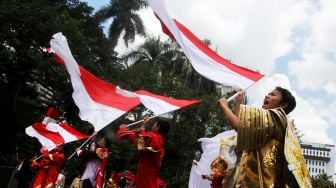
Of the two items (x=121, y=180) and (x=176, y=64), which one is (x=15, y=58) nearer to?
(x=121, y=180)

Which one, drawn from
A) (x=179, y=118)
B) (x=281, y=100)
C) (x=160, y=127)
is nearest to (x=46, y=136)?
(x=160, y=127)

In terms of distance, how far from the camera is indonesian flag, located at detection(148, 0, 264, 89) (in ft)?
16.1

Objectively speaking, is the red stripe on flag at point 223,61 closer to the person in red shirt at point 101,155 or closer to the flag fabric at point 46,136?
the person in red shirt at point 101,155

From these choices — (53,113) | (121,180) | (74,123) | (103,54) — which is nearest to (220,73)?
(53,113)

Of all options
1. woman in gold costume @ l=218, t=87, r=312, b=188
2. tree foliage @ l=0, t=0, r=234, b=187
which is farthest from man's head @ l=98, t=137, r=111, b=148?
woman in gold costume @ l=218, t=87, r=312, b=188

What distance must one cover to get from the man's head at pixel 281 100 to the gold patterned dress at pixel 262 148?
0.29 meters

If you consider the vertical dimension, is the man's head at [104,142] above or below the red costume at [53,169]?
above

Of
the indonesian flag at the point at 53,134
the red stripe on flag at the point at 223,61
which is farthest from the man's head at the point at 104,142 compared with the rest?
the red stripe on flag at the point at 223,61

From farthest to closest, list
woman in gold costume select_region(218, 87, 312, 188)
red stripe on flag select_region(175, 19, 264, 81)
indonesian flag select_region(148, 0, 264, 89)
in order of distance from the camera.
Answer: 1. red stripe on flag select_region(175, 19, 264, 81)
2. indonesian flag select_region(148, 0, 264, 89)
3. woman in gold costume select_region(218, 87, 312, 188)

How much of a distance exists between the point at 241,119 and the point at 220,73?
1.65 meters

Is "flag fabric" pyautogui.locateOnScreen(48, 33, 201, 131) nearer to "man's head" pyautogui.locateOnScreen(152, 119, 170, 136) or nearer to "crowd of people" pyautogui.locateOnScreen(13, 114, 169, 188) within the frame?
"man's head" pyautogui.locateOnScreen(152, 119, 170, 136)

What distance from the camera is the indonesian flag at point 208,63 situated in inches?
194

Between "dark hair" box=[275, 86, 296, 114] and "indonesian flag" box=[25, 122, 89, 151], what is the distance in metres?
6.37

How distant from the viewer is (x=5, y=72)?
2073 centimetres
